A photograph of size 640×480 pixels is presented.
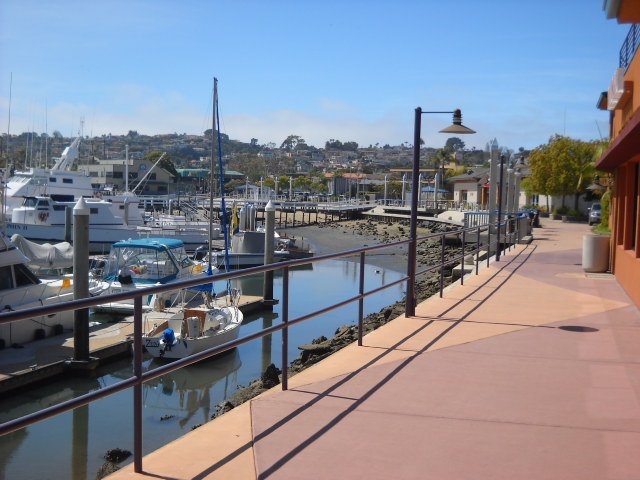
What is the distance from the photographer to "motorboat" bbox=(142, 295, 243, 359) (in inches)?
712

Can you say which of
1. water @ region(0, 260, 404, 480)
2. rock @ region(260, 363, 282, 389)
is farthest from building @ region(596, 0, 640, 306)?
water @ region(0, 260, 404, 480)

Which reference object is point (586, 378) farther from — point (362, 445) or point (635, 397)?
point (362, 445)

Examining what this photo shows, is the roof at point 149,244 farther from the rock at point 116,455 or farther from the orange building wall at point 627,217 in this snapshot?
the orange building wall at point 627,217

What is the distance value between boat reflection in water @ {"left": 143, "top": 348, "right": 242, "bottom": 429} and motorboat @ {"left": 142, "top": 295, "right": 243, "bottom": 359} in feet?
1.79

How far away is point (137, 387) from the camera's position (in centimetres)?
459

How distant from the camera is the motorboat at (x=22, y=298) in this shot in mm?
18484

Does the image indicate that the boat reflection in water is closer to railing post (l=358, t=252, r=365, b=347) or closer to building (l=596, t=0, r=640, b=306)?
railing post (l=358, t=252, r=365, b=347)

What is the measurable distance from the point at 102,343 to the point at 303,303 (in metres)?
12.3

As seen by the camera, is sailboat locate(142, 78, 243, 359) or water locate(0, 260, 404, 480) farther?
sailboat locate(142, 78, 243, 359)

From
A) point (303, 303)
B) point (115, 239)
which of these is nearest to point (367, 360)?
point (303, 303)

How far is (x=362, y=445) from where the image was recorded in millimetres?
5238

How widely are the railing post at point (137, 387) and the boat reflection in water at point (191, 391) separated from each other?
32.3 ft

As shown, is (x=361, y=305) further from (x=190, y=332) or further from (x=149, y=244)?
(x=149, y=244)

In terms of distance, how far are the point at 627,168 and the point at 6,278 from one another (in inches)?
621
